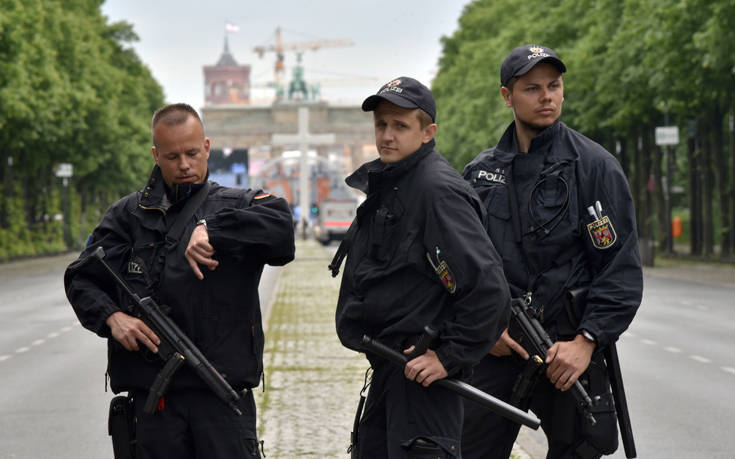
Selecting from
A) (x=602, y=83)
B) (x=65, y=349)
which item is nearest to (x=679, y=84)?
(x=602, y=83)

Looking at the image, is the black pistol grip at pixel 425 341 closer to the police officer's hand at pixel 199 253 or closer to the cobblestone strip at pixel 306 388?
the police officer's hand at pixel 199 253

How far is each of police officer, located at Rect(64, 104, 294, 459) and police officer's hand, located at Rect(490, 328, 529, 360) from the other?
85cm

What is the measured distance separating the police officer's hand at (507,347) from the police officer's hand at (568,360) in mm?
98

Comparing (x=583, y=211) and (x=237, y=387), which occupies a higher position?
(x=583, y=211)

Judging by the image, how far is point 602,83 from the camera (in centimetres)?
3616

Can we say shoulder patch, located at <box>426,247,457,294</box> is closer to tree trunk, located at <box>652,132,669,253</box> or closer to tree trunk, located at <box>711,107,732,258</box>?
tree trunk, located at <box>711,107,732,258</box>

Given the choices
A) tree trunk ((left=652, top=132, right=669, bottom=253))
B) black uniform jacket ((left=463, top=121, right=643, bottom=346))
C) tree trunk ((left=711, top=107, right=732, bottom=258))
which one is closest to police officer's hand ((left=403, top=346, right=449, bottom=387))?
black uniform jacket ((left=463, top=121, right=643, bottom=346))

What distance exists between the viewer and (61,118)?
42.3m

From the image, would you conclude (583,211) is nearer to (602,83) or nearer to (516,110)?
(516,110)

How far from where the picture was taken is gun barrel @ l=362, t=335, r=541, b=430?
4.34m

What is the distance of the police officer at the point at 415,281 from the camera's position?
426cm

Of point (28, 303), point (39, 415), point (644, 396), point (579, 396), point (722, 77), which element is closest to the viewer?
point (579, 396)

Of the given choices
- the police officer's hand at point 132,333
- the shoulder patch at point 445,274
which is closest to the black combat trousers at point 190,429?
the police officer's hand at point 132,333

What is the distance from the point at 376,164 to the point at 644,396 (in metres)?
6.98
